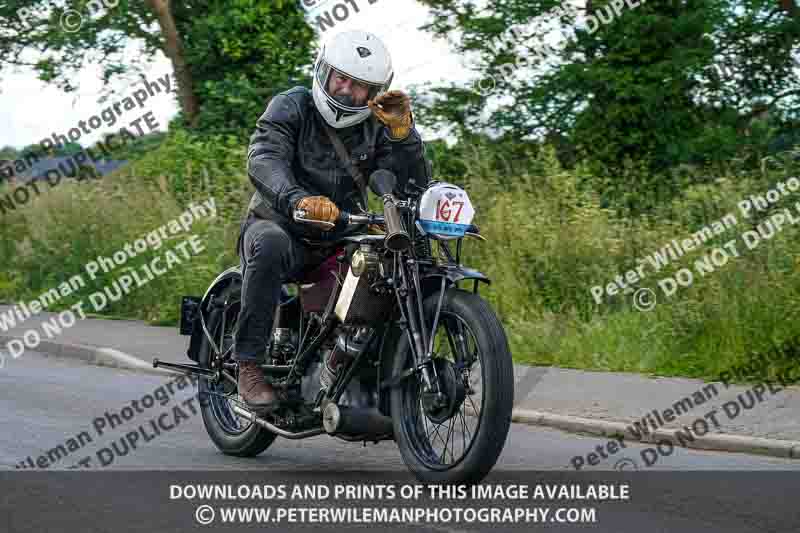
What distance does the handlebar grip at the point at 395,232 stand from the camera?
5.83 m

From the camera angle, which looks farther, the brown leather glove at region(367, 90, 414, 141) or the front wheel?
the brown leather glove at region(367, 90, 414, 141)

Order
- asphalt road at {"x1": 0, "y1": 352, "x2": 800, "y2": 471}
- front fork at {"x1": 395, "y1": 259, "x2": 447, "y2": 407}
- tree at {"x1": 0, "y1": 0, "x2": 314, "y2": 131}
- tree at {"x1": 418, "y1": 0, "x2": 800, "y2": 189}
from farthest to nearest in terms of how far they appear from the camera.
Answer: tree at {"x1": 0, "y1": 0, "x2": 314, "y2": 131}
tree at {"x1": 418, "y1": 0, "x2": 800, "y2": 189}
asphalt road at {"x1": 0, "y1": 352, "x2": 800, "y2": 471}
front fork at {"x1": 395, "y1": 259, "x2": 447, "y2": 407}

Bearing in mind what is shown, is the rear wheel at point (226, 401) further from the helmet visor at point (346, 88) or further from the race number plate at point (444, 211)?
the race number plate at point (444, 211)

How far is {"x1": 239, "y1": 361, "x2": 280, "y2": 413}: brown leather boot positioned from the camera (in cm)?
652

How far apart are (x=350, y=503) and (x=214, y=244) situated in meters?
10.6

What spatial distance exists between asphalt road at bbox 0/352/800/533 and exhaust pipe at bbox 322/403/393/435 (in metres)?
0.39

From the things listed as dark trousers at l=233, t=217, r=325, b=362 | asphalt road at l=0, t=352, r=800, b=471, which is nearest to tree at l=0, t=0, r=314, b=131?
asphalt road at l=0, t=352, r=800, b=471

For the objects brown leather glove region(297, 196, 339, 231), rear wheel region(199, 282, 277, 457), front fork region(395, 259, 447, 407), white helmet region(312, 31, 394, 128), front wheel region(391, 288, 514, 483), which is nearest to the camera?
front wheel region(391, 288, 514, 483)

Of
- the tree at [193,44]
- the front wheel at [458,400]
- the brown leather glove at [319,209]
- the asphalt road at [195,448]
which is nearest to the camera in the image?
the front wheel at [458,400]

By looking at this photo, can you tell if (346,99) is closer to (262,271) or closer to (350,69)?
(350,69)

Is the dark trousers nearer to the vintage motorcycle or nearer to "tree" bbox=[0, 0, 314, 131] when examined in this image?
the vintage motorcycle

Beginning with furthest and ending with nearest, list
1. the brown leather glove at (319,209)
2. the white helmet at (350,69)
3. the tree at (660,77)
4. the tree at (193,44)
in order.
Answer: the tree at (193,44) → the tree at (660,77) → the white helmet at (350,69) → the brown leather glove at (319,209)

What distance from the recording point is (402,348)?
605 centimetres

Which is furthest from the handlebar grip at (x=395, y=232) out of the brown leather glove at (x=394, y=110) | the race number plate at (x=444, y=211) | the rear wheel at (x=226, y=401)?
the rear wheel at (x=226, y=401)
